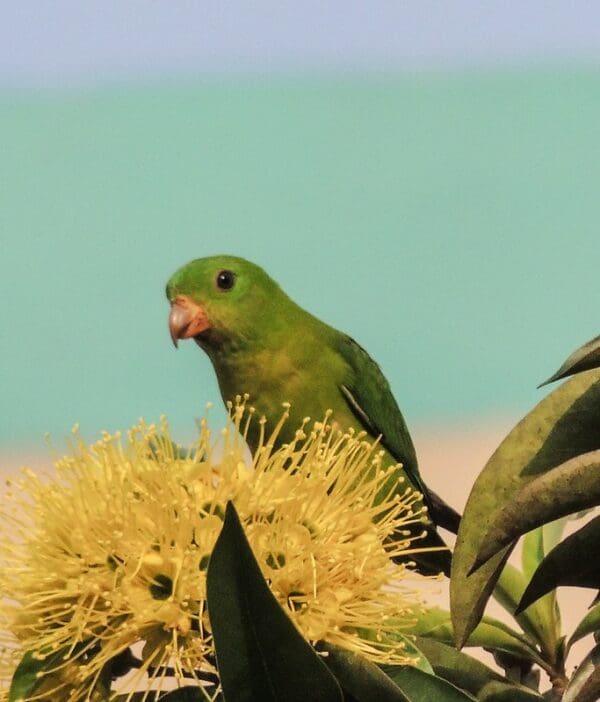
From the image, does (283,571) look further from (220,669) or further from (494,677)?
(494,677)

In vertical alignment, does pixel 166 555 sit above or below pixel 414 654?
above

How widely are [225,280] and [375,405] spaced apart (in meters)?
0.35

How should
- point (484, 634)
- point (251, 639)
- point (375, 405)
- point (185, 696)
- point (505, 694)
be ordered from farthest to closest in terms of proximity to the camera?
1. point (375, 405)
2. point (484, 634)
3. point (505, 694)
4. point (185, 696)
5. point (251, 639)

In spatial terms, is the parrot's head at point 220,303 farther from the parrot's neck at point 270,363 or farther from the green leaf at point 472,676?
the green leaf at point 472,676

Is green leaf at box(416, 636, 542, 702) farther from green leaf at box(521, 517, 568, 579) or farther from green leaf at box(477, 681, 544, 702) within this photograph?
green leaf at box(521, 517, 568, 579)

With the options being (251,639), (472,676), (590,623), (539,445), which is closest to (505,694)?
(472,676)

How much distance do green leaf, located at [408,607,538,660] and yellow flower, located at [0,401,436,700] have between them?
31cm

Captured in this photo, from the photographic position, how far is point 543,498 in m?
0.82

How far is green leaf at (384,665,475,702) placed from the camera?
821 mm

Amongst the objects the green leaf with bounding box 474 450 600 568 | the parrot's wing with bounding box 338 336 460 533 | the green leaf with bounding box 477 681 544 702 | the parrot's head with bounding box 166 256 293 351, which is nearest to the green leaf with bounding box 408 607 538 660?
the green leaf with bounding box 477 681 544 702

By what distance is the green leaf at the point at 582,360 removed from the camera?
0.83 metres

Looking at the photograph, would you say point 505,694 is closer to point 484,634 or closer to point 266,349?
point 484,634

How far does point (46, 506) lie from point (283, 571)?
208mm

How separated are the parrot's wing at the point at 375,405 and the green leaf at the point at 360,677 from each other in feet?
3.12
